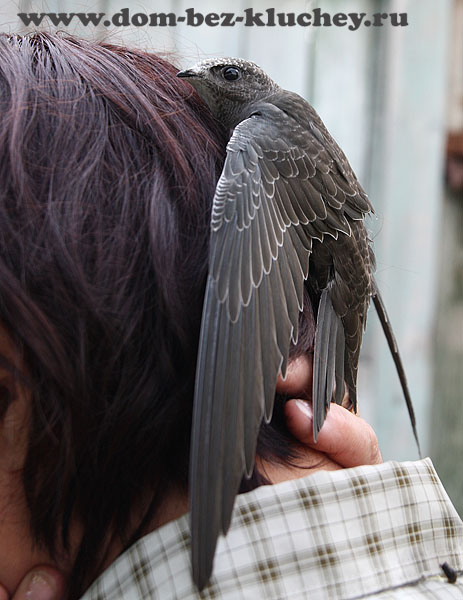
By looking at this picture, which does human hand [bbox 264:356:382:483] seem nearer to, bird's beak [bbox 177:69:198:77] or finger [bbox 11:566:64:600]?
finger [bbox 11:566:64:600]

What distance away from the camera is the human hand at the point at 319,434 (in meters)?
0.85

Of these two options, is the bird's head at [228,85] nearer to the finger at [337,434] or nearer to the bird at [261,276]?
the bird at [261,276]

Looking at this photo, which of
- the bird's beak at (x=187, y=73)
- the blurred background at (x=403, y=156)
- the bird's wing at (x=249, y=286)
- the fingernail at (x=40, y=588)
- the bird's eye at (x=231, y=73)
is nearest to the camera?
the bird's wing at (x=249, y=286)

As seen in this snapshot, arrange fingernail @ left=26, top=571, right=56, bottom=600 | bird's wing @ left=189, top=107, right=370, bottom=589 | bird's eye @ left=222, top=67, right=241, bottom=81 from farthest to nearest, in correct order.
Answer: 1. bird's eye @ left=222, top=67, right=241, bottom=81
2. fingernail @ left=26, top=571, right=56, bottom=600
3. bird's wing @ left=189, top=107, right=370, bottom=589

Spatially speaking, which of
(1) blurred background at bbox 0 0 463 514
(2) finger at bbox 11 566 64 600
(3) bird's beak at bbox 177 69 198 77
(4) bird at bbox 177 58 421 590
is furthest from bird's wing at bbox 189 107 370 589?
(1) blurred background at bbox 0 0 463 514

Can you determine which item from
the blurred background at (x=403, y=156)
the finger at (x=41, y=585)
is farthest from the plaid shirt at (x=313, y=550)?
the blurred background at (x=403, y=156)

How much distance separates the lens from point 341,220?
3.25 feet

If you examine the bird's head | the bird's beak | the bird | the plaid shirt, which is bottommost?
the plaid shirt

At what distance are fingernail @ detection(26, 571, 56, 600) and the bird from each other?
0.23 m

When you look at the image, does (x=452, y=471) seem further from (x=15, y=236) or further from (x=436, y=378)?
(x=15, y=236)

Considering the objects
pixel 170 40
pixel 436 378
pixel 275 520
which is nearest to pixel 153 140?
pixel 275 520

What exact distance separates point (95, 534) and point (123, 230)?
1.16 ft

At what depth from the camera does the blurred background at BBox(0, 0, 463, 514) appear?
2.36 meters

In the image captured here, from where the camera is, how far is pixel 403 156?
8.20 ft
